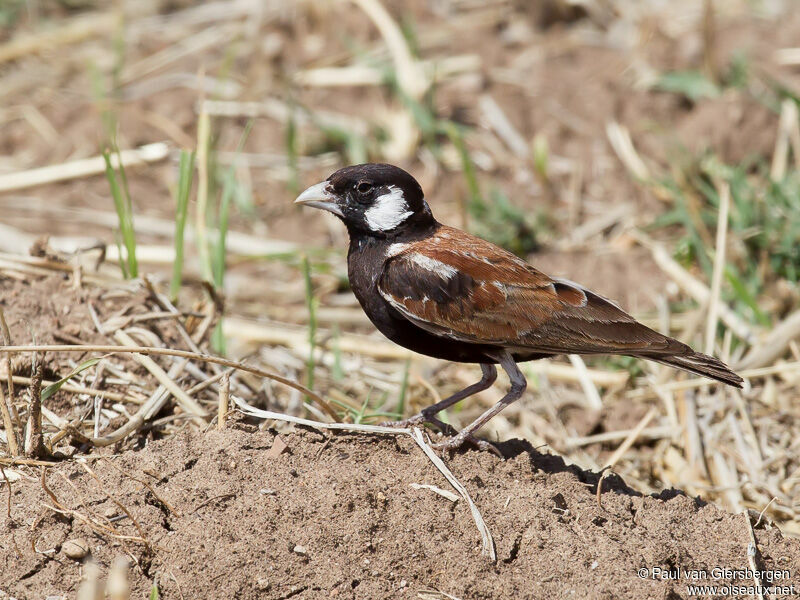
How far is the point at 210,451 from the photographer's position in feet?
12.7

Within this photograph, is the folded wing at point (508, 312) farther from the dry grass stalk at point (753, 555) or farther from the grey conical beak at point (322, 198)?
the dry grass stalk at point (753, 555)

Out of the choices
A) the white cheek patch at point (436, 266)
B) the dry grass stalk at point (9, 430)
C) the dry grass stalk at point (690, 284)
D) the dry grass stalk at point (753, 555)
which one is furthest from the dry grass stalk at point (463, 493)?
the dry grass stalk at point (690, 284)

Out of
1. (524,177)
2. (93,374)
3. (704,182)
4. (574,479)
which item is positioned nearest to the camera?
(574,479)

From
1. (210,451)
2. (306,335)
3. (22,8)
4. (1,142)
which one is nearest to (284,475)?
(210,451)

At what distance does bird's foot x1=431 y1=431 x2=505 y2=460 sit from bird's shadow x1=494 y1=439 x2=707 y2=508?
7 centimetres

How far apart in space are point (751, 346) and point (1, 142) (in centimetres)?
696

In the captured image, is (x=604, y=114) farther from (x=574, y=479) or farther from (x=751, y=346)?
(x=574, y=479)

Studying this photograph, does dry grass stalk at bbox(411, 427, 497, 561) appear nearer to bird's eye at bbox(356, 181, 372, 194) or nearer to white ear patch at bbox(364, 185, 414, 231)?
white ear patch at bbox(364, 185, 414, 231)

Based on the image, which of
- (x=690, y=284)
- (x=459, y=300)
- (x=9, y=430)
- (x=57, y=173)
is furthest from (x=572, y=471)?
(x=57, y=173)

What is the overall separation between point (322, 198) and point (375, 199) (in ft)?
0.87

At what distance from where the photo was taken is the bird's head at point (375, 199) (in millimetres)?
4680

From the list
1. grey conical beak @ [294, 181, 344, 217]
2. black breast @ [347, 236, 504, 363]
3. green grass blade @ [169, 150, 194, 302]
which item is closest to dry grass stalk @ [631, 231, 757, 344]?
black breast @ [347, 236, 504, 363]

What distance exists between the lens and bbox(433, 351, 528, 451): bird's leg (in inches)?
164

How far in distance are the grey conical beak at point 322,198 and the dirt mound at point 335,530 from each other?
4.09 ft
